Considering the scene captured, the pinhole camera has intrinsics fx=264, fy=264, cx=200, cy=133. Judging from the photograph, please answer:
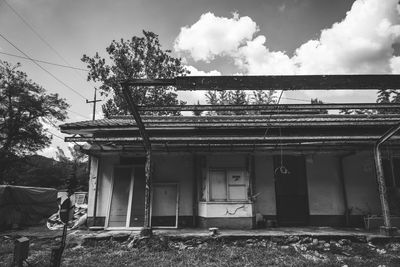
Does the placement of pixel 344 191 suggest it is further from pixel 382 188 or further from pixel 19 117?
pixel 19 117

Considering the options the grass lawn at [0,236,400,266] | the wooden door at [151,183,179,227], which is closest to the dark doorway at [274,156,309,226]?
the grass lawn at [0,236,400,266]

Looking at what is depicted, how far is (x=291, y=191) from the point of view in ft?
31.5

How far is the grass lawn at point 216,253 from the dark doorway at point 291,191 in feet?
7.71

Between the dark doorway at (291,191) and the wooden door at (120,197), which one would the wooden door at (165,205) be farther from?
the dark doorway at (291,191)

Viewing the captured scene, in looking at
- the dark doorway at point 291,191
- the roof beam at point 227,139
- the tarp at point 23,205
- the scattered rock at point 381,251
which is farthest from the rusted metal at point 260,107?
the tarp at point 23,205

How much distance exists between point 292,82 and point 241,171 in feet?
17.4

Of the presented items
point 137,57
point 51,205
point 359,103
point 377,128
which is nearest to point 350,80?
point 359,103

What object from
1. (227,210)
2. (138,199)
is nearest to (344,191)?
(227,210)

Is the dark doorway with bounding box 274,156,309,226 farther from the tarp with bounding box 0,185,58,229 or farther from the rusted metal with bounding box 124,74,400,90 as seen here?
the tarp with bounding box 0,185,58,229

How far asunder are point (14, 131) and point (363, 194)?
88.7 feet

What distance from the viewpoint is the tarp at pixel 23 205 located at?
9633 millimetres

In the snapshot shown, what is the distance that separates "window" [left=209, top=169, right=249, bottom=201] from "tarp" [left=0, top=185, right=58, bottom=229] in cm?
740

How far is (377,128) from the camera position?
800 cm

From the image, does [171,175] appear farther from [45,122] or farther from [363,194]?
[45,122]
